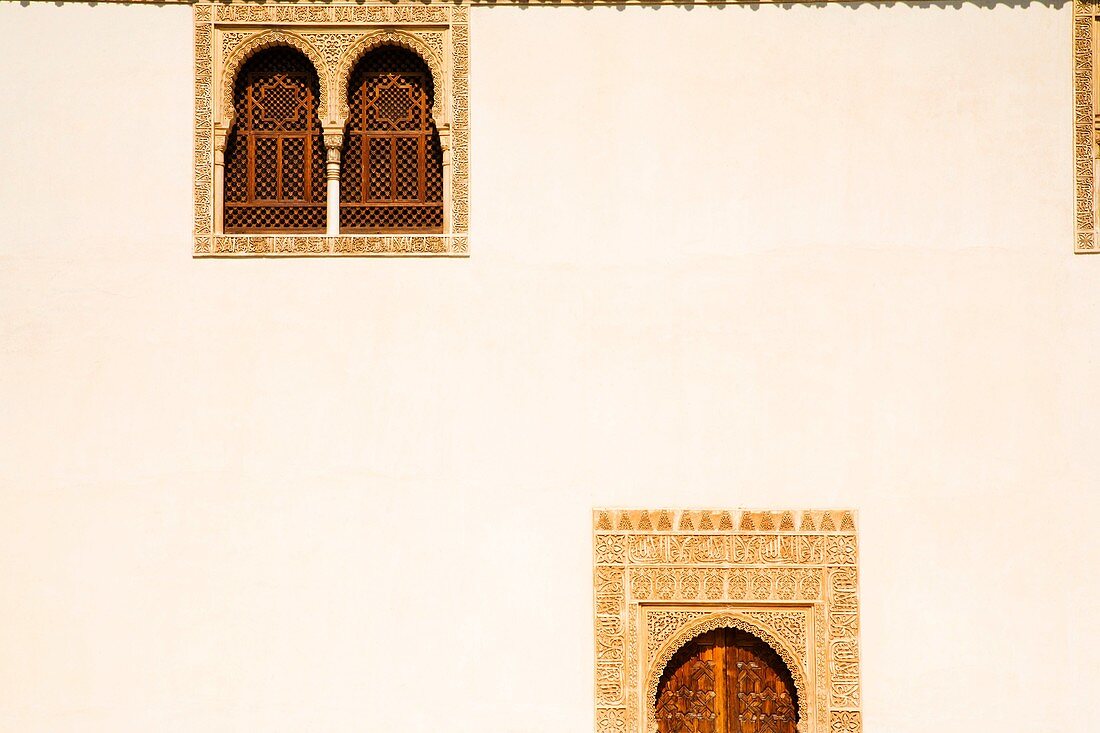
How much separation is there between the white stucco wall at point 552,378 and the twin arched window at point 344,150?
7.9 inches

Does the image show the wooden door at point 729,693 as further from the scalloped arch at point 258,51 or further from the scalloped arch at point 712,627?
the scalloped arch at point 258,51

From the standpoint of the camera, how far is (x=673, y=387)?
13.8ft

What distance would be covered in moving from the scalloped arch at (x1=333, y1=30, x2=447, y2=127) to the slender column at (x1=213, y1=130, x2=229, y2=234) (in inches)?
16.0

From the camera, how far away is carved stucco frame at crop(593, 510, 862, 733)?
13.7ft

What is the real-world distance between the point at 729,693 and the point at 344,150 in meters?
2.30

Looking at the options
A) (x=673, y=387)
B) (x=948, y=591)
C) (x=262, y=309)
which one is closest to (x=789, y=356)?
(x=673, y=387)

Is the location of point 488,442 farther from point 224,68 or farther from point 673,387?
point 224,68

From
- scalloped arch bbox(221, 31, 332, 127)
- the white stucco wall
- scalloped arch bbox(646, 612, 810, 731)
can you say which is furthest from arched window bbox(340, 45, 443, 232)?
scalloped arch bbox(646, 612, 810, 731)

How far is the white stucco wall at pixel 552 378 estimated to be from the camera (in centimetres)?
416

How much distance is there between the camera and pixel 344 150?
4.42 meters

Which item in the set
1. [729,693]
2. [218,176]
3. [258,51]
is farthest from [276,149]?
[729,693]

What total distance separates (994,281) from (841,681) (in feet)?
4.69

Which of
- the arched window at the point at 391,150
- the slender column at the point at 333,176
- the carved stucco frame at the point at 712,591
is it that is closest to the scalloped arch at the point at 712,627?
the carved stucco frame at the point at 712,591

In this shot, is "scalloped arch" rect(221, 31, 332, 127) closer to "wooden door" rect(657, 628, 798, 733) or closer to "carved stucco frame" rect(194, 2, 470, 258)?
"carved stucco frame" rect(194, 2, 470, 258)
